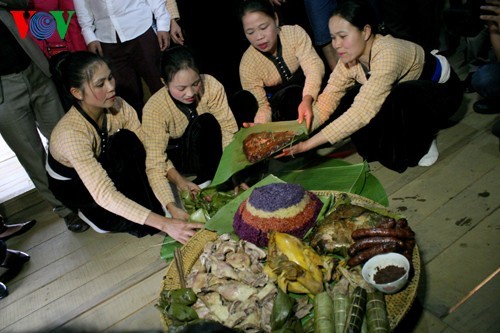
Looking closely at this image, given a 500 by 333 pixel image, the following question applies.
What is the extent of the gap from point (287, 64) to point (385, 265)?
7.49 feet

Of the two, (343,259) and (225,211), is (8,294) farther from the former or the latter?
(343,259)

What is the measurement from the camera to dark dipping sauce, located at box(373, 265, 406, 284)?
73.3 inches

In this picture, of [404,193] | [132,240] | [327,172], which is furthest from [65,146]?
[404,193]

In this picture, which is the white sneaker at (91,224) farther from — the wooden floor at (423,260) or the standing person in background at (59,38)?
the standing person in background at (59,38)

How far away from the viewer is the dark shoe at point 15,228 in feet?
12.6

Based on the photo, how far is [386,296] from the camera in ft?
6.22

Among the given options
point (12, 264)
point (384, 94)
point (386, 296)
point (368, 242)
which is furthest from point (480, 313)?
point (12, 264)

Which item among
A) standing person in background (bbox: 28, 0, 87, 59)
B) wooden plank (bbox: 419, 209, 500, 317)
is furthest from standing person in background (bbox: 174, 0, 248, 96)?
wooden plank (bbox: 419, 209, 500, 317)

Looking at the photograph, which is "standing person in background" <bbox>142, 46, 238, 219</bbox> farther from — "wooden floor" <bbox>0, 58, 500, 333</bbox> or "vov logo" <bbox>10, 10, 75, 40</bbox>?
"vov logo" <bbox>10, 10, 75, 40</bbox>

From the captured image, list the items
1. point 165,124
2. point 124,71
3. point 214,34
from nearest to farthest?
point 165,124 < point 124,71 < point 214,34

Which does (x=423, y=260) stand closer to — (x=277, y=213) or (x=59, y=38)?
(x=277, y=213)

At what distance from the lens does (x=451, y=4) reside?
489cm

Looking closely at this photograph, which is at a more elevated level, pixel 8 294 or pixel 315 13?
pixel 315 13

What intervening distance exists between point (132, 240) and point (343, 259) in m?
1.94
